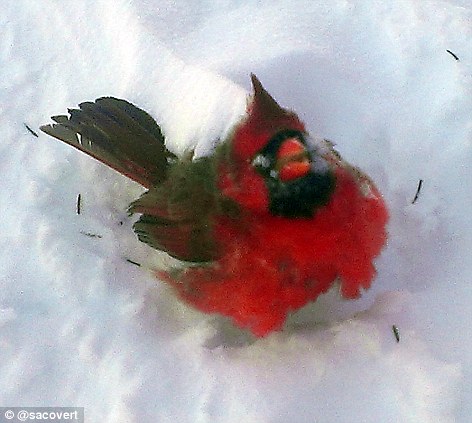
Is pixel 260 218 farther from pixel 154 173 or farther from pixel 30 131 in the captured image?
pixel 30 131

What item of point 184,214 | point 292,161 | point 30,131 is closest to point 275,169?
point 292,161

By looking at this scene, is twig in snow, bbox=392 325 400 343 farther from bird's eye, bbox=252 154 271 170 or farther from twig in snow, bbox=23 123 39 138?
twig in snow, bbox=23 123 39 138

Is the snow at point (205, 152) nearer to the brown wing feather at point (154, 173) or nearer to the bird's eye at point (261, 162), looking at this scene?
→ the brown wing feather at point (154, 173)

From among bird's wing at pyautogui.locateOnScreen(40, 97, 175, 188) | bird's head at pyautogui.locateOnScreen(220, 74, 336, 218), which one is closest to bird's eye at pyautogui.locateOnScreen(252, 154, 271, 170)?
bird's head at pyautogui.locateOnScreen(220, 74, 336, 218)

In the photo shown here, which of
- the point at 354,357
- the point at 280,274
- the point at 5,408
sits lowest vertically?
the point at 5,408

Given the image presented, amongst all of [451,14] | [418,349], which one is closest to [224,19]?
[451,14]

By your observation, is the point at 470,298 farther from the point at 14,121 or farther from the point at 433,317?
the point at 14,121
